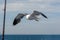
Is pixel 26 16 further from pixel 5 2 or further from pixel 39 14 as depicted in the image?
pixel 5 2

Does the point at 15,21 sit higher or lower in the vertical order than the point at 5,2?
lower

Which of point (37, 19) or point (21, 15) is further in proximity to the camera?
point (21, 15)

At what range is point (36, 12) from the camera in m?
7.22

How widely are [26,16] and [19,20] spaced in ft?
0.73

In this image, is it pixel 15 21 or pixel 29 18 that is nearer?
pixel 15 21

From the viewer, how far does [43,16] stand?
705cm

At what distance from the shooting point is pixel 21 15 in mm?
7902

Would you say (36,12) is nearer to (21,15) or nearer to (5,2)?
(21,15)

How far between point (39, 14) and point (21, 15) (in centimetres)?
111

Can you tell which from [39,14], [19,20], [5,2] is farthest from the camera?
[19,20]

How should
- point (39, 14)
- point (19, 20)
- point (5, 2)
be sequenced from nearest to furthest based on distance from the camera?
point (5, 2), point (39, 14), point (19, 20)

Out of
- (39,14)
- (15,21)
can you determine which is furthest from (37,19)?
(15,21)

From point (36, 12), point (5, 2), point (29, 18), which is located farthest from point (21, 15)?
point (5, 2)

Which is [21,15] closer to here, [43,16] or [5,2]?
[43,16]
